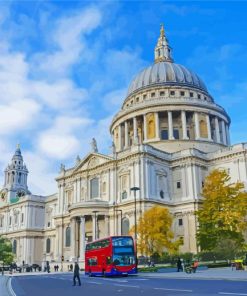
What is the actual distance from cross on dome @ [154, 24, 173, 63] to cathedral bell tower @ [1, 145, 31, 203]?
158 ft

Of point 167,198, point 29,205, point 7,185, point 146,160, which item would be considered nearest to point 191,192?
point 167,198

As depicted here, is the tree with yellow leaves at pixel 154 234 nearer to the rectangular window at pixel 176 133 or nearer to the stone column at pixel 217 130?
the rectangular window at pixel 176 133

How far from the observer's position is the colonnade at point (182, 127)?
78.2 metres

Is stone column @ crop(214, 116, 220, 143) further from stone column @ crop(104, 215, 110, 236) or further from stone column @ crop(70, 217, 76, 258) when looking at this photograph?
stone column @ crop(70, 217, 76, 258)

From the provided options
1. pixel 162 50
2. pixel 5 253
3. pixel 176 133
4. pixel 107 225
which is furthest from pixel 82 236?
pixel 162 50

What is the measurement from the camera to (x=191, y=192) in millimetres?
64062

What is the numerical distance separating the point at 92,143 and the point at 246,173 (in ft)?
92.1

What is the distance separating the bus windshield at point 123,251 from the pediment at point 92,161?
31.4 m

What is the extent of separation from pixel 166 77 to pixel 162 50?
1591 cm

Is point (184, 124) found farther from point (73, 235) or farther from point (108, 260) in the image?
point (108, 260)

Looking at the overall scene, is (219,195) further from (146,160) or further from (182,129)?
(182,129)

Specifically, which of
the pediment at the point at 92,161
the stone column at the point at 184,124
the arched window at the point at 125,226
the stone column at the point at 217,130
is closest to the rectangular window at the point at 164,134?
the stone column at the point at 184,124

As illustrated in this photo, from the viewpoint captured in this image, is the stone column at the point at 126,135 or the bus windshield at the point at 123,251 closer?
the bus windshield at the point at 123,251

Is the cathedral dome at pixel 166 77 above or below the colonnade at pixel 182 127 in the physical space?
above
